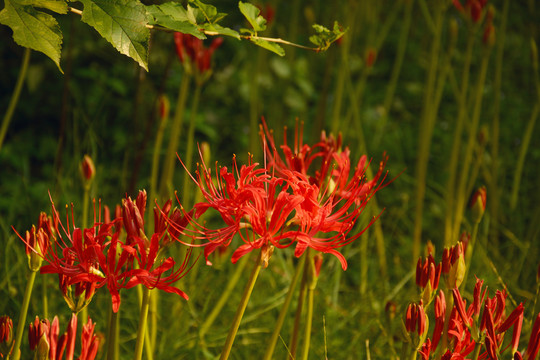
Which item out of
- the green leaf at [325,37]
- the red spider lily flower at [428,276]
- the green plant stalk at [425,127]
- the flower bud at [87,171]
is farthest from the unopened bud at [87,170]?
the green plant stalk at [425,127]

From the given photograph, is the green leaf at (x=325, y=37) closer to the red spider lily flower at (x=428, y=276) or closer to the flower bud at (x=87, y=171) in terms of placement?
the red spider lily flower at (x=428, y=276)

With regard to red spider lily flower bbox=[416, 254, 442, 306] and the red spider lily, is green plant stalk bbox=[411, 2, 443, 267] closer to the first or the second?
the red spider lily

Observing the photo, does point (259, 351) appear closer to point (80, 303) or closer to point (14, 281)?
point (14, 281)

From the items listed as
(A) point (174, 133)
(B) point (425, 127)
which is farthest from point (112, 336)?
(B) point (425, 127)

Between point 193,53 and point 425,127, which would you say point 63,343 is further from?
point 425,127

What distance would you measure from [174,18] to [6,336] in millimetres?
576

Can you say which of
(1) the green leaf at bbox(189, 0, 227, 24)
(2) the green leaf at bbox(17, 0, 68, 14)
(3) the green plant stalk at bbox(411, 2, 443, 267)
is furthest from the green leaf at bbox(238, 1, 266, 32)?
(3) the green plant stalk at bbox(411, 2, 443, 267)

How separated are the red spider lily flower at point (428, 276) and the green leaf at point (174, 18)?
50 cm

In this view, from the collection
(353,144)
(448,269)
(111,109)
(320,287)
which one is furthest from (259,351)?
(111,109)

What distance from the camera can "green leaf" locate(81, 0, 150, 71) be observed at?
978mm

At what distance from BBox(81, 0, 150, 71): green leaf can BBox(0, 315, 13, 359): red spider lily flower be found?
45 centimetres

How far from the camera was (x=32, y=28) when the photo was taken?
95cm

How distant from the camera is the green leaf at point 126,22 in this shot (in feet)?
3.21

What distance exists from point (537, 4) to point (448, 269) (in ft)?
11.3
